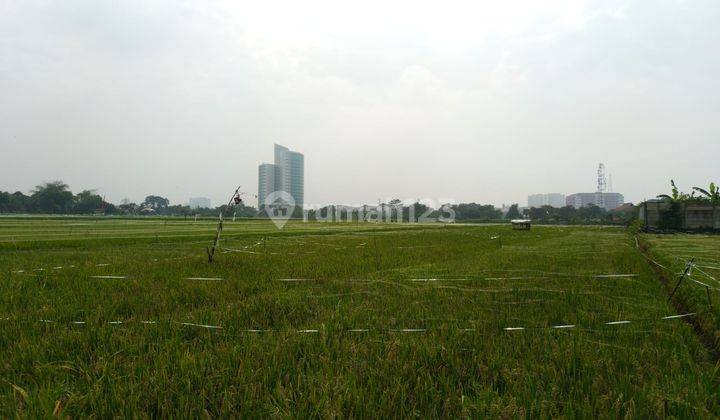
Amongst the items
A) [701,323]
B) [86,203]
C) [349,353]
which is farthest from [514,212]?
[349,353]

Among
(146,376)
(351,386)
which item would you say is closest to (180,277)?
(146,376)

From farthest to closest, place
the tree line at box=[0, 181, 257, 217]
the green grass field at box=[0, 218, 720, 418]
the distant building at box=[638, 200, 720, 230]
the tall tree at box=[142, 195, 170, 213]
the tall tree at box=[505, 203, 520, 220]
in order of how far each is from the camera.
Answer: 1. the tall tree at box=[142, 195, 170, 213]
2. the tall tree at box=[505, 203, 520, 220]
3. the tree line at box=[0, 181, 257, 217]
4. the distant building at box=[638, 200, 720, 230]
5. the green grass field at box=[0, 218, 720, 418]

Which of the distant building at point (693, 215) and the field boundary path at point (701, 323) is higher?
the distant building at point (693, 215)

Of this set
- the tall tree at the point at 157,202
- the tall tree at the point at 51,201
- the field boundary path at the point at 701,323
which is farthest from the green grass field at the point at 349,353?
the tall tree at the point at 157,202

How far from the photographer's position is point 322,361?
2.63 meters

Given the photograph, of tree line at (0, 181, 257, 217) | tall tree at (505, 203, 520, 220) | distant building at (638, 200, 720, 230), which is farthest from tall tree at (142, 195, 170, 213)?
distant building at (638, 200, 720, 230)

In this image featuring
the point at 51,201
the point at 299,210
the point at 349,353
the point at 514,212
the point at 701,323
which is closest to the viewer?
the point at 349,353

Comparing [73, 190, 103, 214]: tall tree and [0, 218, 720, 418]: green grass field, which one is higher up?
[73, 190, 103, 214]: tall tree

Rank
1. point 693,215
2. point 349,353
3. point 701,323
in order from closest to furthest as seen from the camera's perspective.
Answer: point 349,353, point 701,323, point 693,215

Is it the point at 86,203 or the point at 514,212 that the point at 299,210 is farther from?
the point at 514,212

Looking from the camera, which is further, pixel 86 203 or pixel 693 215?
pixel 86 203

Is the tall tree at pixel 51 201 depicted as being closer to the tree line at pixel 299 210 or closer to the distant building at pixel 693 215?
the tree line at pixel 299 210

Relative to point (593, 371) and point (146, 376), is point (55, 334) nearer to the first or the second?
point (146, 376)

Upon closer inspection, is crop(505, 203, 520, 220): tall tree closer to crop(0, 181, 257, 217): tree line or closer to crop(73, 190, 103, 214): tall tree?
crop(0, 181, 257, 217): tree line
